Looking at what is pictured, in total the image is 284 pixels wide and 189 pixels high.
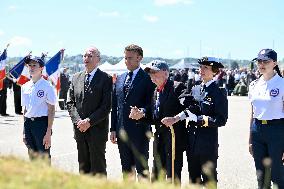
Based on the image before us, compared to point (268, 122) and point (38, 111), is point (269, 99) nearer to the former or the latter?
point (268, 122)

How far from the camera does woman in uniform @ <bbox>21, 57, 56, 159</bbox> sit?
6715 mm

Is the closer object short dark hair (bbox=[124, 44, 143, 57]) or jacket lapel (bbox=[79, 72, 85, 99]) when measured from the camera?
short dark hair (bbox=[124, 44, 143, 57])

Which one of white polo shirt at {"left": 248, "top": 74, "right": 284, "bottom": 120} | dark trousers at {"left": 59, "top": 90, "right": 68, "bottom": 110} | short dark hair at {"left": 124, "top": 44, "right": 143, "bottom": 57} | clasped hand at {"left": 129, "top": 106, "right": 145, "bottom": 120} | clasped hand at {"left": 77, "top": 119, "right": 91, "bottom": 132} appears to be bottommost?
dark trousers at {"left": 59, "top": 90, "right": 68, "bottom": 110}

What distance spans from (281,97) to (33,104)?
3.18 meters

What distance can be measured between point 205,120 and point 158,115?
2.27ft

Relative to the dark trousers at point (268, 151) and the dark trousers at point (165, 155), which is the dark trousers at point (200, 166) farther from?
the dark trousers at point (268, 151)

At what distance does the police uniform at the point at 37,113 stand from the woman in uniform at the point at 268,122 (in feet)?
8.85

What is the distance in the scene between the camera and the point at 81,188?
2816mm

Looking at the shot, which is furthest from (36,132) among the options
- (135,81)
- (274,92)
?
(274,92)

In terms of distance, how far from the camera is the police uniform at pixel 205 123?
556cm

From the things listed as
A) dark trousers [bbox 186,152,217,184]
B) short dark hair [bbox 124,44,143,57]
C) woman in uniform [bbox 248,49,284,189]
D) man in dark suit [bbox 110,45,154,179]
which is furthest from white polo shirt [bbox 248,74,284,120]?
short dark hair [bbox 124,44,143,57]

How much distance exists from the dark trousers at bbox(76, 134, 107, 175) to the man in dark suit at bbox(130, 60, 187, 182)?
970mm

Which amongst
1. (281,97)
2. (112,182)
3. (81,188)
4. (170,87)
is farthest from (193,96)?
(81,188)

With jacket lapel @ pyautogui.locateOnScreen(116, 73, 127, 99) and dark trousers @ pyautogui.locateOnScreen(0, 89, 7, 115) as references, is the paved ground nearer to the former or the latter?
jacket lapel @ pyautogui.locateOnScreen(116, 73, 127, 99)
